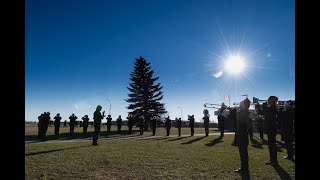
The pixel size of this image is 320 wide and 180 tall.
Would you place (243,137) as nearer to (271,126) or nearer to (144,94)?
(271,126)

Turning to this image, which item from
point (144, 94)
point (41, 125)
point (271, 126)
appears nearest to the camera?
point (271, 126)

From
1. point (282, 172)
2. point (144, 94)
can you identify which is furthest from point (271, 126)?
point (144, 94)

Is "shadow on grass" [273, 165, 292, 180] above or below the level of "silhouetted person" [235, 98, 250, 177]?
below

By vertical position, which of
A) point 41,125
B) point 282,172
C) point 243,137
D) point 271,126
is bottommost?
point 282,172

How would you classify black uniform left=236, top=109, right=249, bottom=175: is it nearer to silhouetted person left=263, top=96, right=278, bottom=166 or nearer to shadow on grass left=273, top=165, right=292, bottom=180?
shadow on grass left=273, top=165, right=292, bottom=180

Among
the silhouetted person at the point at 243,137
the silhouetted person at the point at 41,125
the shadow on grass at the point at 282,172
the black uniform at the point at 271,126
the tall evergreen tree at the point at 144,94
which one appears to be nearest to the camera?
the shadow on grass at the point at 282,172

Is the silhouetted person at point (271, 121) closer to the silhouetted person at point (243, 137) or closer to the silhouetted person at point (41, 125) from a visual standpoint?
the silhouetted person at point (243, 137)

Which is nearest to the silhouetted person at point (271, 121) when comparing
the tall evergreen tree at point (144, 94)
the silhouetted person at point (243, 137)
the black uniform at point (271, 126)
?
the black uniform at point (271, 126)

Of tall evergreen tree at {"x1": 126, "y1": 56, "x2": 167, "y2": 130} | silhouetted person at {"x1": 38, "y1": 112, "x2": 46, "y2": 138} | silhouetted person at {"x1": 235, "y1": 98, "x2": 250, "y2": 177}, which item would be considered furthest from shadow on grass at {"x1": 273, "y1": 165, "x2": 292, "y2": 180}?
tall evergreen tree at {"x1": 126, "y1": 56, "x2": 167, "y2": 130}
